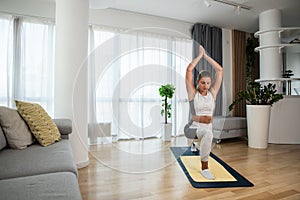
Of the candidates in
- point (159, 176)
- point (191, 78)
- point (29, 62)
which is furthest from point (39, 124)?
point (29, 62)

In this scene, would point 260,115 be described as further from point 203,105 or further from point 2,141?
point 2,141

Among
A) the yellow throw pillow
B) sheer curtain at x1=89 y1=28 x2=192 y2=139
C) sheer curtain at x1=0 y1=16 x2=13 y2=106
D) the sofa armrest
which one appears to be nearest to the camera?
sheer curtain at x1=89 y1=28 x2=192 y2=139

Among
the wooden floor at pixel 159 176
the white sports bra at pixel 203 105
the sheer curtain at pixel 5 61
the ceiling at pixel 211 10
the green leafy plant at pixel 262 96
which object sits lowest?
the wooden floor at pixel 159 176

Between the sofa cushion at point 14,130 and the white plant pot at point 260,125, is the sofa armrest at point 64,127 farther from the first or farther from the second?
the white plant pot at point 260,125

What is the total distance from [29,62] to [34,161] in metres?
2.31

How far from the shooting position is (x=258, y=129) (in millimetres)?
3092

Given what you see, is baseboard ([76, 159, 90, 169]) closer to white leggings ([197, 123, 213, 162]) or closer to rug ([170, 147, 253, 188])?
rug ([170, 147, 253, 188])

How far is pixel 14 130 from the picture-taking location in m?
1.55

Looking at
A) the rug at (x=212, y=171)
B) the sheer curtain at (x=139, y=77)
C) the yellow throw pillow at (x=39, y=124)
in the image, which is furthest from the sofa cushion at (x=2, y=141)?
the rug at (x=212, y=171)

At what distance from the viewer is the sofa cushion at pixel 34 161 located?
3.59ft

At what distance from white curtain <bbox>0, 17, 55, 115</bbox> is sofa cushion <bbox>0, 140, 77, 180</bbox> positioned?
1.79 m

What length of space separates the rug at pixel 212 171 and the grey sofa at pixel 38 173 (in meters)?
0.81

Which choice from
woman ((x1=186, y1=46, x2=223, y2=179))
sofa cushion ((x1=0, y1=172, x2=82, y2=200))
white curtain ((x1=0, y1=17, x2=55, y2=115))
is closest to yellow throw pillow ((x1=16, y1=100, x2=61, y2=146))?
sofa cushion ((x1=0, y1=172, x2=82, y2=200))

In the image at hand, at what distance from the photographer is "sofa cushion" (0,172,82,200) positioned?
760 mm
